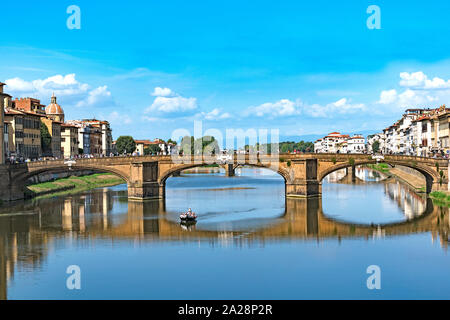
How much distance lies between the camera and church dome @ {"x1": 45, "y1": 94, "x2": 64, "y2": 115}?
123 meters

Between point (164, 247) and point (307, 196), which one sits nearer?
point (164, 247)

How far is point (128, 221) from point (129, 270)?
20.2m

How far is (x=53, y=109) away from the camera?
12306cm

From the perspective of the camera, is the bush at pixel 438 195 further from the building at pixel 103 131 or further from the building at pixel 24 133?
the building at pixel 103 131

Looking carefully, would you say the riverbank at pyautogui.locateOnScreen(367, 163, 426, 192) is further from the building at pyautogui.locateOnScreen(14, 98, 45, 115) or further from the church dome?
the church dome

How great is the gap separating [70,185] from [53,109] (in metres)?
39.2

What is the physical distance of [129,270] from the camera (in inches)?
1284

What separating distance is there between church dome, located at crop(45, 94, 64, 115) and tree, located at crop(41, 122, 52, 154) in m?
19.3

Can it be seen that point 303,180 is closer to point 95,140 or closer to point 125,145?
point 95,140

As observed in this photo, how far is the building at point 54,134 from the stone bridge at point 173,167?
1345 inches

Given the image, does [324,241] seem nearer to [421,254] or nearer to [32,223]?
[421,254]

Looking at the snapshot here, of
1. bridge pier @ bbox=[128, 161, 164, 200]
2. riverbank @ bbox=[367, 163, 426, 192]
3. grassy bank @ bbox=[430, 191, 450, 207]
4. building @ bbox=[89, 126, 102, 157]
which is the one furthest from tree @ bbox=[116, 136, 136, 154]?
grassy bank @ bbox=[430, 191, 450, 207]

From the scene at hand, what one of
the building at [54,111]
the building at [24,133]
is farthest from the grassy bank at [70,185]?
the building at [54,111]

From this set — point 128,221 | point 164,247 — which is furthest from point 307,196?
point 164,247
